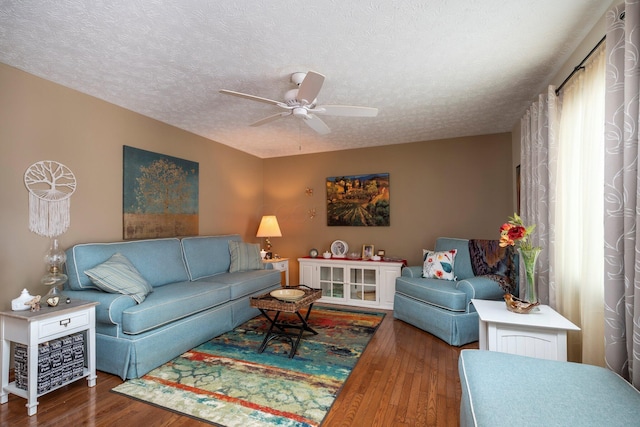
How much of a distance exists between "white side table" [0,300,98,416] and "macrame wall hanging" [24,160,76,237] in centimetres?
80

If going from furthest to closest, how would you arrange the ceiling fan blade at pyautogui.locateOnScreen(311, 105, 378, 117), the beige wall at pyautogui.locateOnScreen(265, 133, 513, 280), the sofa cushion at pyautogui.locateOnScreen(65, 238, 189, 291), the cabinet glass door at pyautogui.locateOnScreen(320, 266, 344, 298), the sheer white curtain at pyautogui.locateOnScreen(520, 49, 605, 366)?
the cabinet glass door at pyautogui.locateOnScreen(320, 266, 344, 298)
the beige wall at pyautogui.locateOnScreen(265, 133, 513, 280)
the sofa cushion at pyautogui.locateOnScreen(65, 238, 189, 291)
the ceiling fan blade at pyautogui.locateOnScreen(311, 105, 378, 117)
the sheer white curtain at pyautogui.locateOnScreen(520, 49, 605, 366)

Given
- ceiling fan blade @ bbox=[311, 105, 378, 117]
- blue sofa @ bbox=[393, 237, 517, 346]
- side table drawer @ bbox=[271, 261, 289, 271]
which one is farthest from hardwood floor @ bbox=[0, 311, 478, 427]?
side table drawer @ bbox=[271, 261, 289, 271]

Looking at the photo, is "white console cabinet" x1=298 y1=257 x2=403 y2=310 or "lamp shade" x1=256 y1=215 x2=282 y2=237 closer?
"white console cabinet" x1=298 y1=257 x2=403 y2=310

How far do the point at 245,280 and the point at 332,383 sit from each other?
69.7 inches

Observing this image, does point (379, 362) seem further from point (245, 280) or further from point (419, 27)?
point (419, 27)

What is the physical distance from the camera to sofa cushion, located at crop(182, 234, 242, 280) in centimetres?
379

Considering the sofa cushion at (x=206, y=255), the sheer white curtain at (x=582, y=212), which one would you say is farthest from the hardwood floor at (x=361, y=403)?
the sofa cushion at (x=206, y=255)

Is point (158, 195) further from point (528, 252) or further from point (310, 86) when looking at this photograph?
point (528, 252)

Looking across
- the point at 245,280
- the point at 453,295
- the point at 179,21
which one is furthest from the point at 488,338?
the point at 179,21

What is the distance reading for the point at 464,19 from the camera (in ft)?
6.12

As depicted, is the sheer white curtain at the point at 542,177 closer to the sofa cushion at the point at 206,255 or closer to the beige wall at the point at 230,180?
the beige wall at the point at 230,180

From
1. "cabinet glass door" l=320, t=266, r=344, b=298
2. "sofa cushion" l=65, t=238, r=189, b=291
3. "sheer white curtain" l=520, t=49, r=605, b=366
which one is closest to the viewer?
"sheer white curtain" l=520, t=49, r=605, b=366

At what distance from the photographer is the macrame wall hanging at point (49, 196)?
8.61ft

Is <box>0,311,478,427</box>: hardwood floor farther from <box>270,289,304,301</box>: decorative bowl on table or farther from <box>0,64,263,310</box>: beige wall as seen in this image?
<box>0,64,263,310</box>: beige wall
